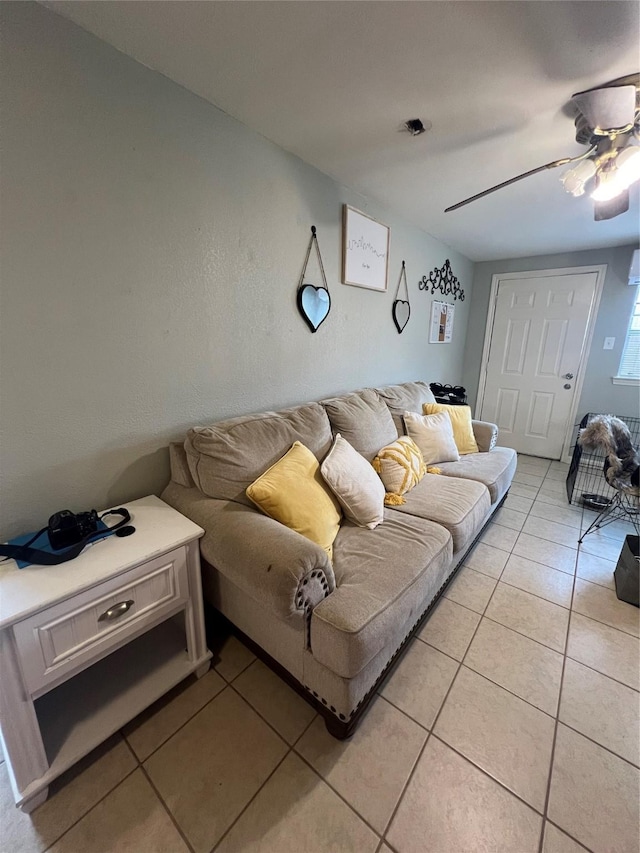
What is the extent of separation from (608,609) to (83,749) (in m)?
2.36

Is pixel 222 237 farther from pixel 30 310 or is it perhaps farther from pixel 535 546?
pixel 535 546

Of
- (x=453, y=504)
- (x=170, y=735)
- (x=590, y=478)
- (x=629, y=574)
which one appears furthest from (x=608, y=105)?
(x=590, y=478)

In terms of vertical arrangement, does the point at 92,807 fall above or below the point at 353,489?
below

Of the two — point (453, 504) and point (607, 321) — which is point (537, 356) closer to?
point (607, 321)

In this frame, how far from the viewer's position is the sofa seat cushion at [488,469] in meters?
2.20

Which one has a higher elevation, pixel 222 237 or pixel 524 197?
pixel 524 197

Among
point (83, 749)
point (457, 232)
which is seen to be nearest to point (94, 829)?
point (83, 749)

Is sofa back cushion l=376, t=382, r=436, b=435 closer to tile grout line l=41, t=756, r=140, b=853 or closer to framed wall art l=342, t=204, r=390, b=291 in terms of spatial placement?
framed wall art l=342, t=204, r=390, b=291

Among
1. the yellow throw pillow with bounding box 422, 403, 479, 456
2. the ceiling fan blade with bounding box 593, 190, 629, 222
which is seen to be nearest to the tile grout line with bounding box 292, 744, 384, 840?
the yellow throw pillow with bounding box 422, 403, 479, 456

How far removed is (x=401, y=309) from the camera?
294 cm

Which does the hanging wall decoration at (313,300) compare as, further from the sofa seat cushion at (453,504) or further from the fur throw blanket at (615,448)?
the fur throw blanket at (615,448)

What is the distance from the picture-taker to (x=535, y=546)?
233 centimetres

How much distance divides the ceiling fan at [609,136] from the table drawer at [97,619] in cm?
224

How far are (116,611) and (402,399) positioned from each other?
2119 mm
